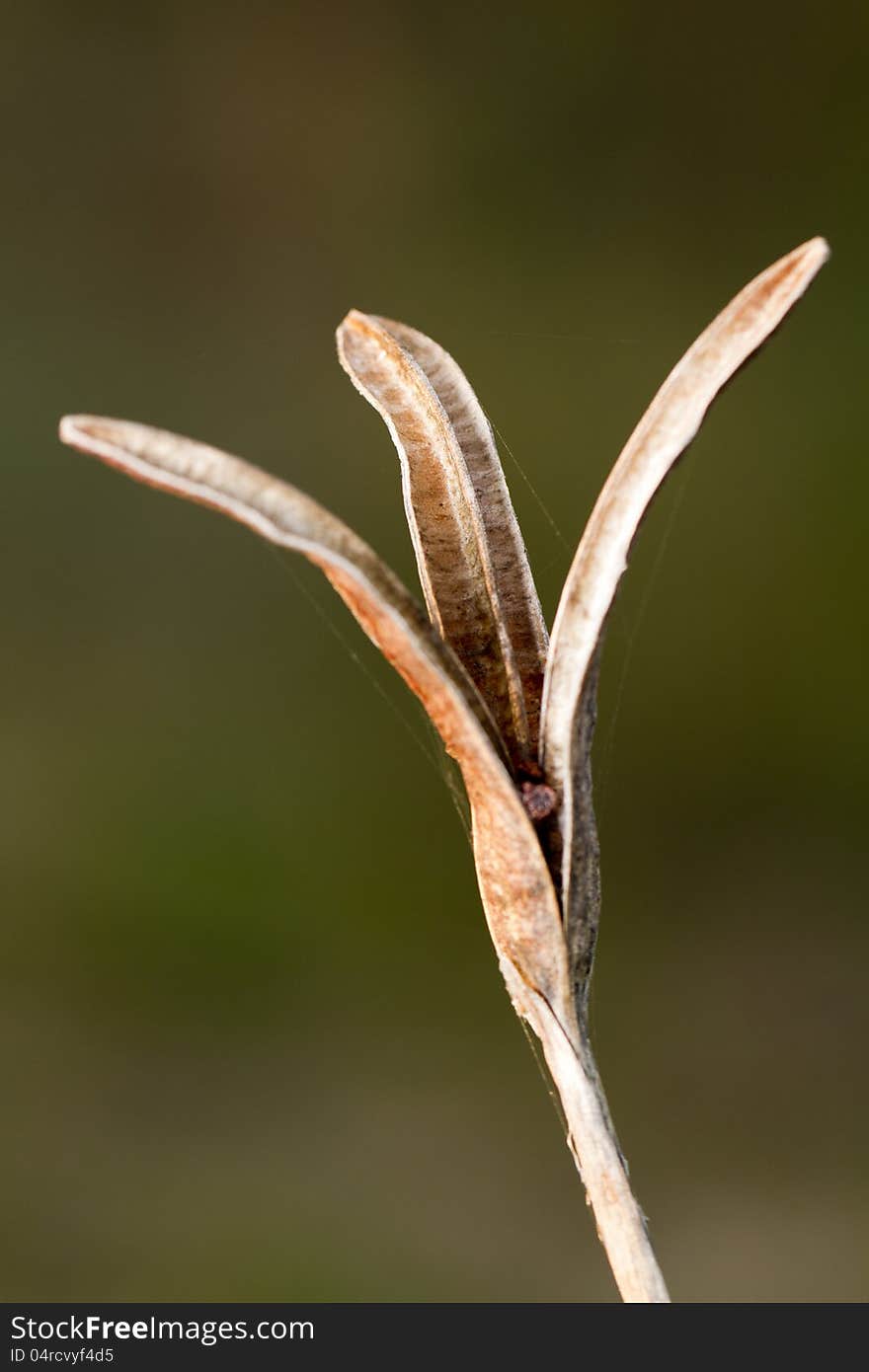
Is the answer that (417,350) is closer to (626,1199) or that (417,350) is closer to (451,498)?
(451,498)

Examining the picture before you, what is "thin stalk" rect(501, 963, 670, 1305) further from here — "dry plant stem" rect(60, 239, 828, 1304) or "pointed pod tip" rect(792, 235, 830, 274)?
"pointed pod tip" rect(792, 235, 830, 274)

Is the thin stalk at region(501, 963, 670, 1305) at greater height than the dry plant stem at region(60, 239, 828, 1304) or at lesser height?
lesser

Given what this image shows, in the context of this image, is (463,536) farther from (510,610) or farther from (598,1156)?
(598,1156)

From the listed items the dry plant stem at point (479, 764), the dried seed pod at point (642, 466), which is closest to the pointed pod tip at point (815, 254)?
the dried seed pod at point (642, 466)

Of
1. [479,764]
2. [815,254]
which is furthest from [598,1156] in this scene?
[815,254]

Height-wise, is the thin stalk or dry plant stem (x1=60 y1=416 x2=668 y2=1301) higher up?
dry plant stem (x1=60 y1=416 x2=668 y2=1301)

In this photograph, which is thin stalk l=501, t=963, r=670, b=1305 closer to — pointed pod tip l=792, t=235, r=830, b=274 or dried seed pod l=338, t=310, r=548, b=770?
dried seed pod l=338, t=310, r=548, b=770

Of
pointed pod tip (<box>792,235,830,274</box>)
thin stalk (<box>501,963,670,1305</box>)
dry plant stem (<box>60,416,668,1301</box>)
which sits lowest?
thin stalk (<box>501,963,670,1305</box>)

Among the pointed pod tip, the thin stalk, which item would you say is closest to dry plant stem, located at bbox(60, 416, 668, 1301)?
the thin stalk
